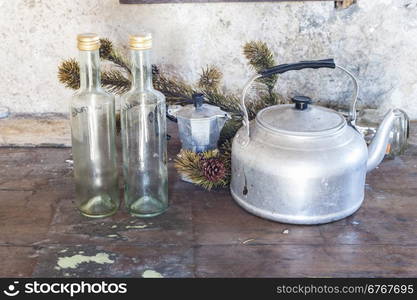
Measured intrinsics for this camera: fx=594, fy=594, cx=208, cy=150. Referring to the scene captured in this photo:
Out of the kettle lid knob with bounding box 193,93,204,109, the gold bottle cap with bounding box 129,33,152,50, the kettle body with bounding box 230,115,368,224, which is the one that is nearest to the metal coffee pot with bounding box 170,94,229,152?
the kettle lid knob with bounding box 193,93,204,109

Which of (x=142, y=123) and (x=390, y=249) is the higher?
(x=142, y=123)

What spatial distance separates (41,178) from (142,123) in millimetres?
294

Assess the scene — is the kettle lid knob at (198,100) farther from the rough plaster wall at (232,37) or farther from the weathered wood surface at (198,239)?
the rough plaster wall at (232,37)

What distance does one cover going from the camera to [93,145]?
1.00 metres

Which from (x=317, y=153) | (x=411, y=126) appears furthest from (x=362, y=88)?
(x=317, y=153)

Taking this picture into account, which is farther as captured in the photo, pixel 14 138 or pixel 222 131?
pixel 14 138

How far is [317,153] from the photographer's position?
0.96 metres

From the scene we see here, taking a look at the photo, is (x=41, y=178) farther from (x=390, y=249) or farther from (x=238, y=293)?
(x=390, y=249)

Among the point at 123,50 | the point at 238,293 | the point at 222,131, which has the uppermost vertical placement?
the point at 123,50

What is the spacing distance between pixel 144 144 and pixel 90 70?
157 mm

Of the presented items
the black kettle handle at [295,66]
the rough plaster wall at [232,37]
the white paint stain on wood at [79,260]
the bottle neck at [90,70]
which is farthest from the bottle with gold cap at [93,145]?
the rough plaster wall at [232,37]

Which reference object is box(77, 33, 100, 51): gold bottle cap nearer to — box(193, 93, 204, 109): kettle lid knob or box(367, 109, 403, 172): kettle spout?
box(193, 93, 204, 109): kettle lid knob

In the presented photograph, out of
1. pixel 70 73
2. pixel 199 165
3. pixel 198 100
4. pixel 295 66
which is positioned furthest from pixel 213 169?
pixel 70 73

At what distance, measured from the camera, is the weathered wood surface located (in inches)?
34.7
